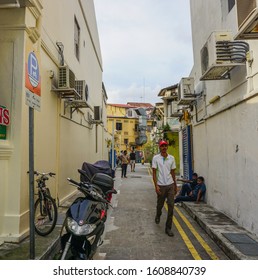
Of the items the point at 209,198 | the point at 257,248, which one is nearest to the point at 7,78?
the point at 257,248

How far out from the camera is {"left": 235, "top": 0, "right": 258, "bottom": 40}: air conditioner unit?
12.0 feet

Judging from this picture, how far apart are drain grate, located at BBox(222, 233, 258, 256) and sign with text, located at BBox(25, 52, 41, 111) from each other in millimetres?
3793

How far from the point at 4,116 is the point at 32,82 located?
153cm

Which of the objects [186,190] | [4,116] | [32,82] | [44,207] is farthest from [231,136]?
[4,116]

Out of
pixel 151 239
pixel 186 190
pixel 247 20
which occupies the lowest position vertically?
pixel 151 239

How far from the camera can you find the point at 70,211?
328cm

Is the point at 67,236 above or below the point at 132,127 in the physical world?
below

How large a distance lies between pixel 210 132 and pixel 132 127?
46106 mm

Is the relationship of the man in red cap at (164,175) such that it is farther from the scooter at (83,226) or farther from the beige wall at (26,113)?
the beige wall at (26,113)

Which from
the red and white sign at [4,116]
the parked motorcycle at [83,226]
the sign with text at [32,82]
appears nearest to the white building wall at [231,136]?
the parked motorcycle at [83,226]

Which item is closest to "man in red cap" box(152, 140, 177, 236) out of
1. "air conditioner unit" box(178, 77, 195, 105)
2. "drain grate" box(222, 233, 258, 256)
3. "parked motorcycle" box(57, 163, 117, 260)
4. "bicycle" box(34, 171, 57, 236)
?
"drain grate" box(222, 233, 258, 256)

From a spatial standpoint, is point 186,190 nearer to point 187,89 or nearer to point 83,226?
point 187,89

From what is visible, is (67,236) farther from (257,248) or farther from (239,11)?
(239,11)

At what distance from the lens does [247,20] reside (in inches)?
146
